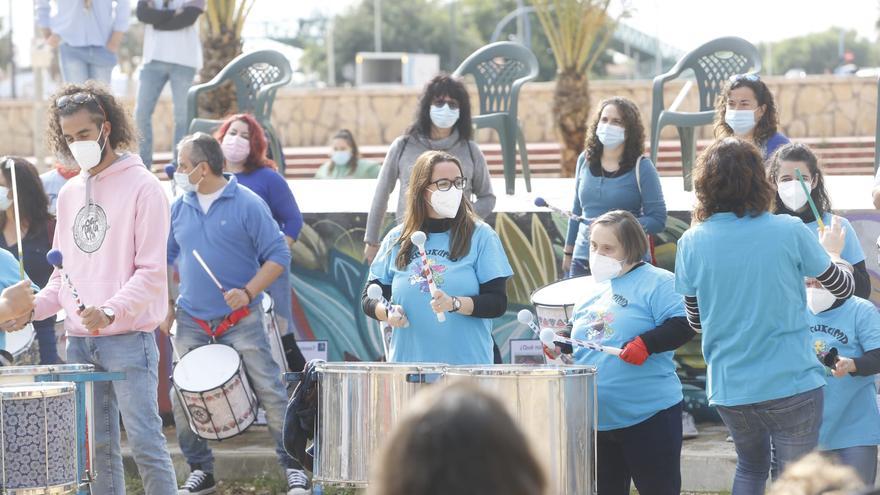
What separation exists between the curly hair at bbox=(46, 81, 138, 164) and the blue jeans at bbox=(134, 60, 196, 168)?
4.51 meters

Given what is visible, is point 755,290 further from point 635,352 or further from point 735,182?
point 635,352

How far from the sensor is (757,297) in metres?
5.25

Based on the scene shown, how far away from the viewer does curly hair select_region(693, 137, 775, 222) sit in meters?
5.23

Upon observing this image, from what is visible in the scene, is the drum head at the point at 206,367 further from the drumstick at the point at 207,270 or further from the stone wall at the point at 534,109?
the stone wall at the point at 534,109

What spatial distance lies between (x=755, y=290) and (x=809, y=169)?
930 millimetres

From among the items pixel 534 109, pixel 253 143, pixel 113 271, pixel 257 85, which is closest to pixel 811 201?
pixel 113 271

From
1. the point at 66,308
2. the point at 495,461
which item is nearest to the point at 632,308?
the point at 66,308

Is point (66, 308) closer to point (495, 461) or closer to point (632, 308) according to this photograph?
point (632, 308)

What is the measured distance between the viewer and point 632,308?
227 inches

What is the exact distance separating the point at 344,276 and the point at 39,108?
12.7 m

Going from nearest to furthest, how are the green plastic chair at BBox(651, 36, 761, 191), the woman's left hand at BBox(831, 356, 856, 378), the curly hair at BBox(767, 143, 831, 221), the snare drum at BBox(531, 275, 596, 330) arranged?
the woman's left hand at BBox(831, 356, 856, 378), the curly hair at BBox(767, 143, 831, 221), the snare drum at BBox(531, 275, 596, 330), the green plastic chair at BBox(651, 36, 761, 191)

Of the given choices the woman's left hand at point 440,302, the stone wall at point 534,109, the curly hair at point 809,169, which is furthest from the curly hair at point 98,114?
the stone wall at point 534,109

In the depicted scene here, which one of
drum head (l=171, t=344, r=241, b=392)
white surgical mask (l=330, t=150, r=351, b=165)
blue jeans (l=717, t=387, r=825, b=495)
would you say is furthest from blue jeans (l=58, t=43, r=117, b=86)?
blue jeans (l=717, t=387, r=825, b=495)

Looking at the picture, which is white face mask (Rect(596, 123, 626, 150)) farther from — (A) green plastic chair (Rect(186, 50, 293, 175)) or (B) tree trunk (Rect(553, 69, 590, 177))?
(B) tree trunk (Rect(553, 69, 590, 177))
